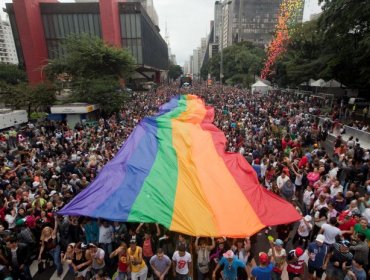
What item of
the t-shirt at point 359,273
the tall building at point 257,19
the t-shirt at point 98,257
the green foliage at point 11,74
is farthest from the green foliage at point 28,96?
the tall building at point 257,19

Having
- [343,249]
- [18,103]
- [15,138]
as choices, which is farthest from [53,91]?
[343,249]

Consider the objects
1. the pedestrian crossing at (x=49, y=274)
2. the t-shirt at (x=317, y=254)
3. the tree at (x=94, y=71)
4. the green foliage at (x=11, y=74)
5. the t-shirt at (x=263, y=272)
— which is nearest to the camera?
the t-shirt at (x=263, y=272)

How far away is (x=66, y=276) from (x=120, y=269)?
180 centimetres

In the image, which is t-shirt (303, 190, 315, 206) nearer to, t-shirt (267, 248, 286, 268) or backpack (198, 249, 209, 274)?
t-shirt (267, 248, 286, 268)

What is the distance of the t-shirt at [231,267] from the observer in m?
4.74

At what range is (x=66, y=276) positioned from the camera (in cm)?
599

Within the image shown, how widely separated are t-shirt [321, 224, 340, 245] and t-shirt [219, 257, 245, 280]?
78.5 inches

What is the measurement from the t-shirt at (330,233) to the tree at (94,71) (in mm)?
20181

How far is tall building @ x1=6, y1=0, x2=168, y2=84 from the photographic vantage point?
3847 cm

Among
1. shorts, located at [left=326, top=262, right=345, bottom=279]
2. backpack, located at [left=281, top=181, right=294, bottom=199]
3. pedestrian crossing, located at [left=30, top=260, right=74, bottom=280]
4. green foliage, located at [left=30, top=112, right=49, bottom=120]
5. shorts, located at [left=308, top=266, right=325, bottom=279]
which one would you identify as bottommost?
pedestrian crossing, located at [left=30, top=260, right=74, bottom=280]

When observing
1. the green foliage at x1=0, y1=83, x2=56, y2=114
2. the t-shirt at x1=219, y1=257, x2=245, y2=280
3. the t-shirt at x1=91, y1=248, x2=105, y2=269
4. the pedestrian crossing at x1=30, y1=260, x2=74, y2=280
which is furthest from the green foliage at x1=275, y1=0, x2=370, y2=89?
the green foliage at x1=0, y1=83, x2=56, y2=114

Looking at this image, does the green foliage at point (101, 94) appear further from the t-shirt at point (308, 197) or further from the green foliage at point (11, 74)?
the green foliage at point (11, 74)

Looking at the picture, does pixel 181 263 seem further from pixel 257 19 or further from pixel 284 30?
pixel 257 19

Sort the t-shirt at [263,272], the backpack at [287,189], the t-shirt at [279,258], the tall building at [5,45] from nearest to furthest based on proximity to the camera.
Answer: the t-shirt at [263,272] → the t-shirt at [279,258] → the backpack at [287,189] → the tall building at [5,45]
